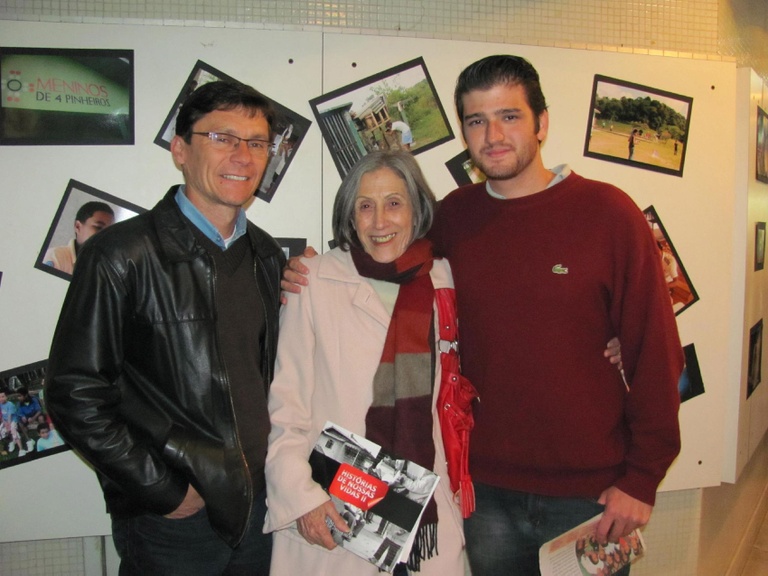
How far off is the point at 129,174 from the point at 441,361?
128 cm

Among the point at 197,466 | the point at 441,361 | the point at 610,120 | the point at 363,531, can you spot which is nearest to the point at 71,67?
the point at 197,466

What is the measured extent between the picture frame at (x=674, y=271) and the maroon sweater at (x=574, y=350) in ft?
2.77

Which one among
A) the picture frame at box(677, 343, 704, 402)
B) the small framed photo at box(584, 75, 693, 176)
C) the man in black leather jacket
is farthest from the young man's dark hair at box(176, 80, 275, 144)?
the picture frame at box(677, 343, 704, 402)

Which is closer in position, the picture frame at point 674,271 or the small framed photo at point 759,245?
the picture frame at point 674,271

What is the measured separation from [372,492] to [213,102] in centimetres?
106

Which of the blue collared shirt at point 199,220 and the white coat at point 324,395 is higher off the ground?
the blue collared shirt at point 199,220

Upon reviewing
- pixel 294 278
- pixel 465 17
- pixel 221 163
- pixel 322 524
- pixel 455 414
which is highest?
pixel 465 17

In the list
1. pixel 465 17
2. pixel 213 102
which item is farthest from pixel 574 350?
pixel 465 17

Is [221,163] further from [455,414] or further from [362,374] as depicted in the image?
[455,414]

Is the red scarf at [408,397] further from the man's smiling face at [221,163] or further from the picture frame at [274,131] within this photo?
the picture frame at [274,131]

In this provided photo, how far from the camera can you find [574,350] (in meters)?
1.47

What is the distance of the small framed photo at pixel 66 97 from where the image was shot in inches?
74.0

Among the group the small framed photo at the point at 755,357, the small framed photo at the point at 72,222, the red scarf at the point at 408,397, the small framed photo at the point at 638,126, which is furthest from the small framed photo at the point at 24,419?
the small framed photo at the point at 755,357

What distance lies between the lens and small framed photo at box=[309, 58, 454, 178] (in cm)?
203
